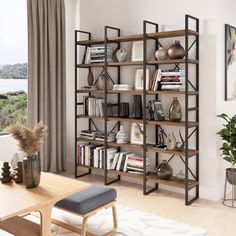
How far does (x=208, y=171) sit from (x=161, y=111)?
87cm

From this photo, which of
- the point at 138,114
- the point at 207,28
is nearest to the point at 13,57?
the point at 138,114

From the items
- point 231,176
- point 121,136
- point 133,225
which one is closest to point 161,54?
point 121,136

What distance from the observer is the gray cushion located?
2.80 m

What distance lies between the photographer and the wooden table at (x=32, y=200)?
7.35 feet

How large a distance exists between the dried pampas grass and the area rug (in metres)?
0.90

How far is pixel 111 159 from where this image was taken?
4.64 meters

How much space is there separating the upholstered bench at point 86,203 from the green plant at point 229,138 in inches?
56.4

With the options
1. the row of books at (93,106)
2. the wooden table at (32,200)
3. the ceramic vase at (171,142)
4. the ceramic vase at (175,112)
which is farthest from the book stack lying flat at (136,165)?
the wooden table at (32,200)

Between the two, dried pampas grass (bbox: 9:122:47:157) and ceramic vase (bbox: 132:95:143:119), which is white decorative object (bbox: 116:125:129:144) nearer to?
ceramic vase (bbox: 132:95:143:119)

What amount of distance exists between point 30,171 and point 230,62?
2775 mm

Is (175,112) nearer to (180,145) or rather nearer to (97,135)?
(180,145)

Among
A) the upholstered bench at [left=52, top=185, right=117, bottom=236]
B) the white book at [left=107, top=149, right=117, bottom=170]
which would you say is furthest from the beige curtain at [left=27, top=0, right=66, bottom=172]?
the upholstered bench at [left=52, top=185, right=117, bottom=236]

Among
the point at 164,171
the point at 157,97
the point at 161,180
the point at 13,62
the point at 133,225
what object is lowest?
the point at 133,225

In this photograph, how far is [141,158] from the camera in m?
4.37
